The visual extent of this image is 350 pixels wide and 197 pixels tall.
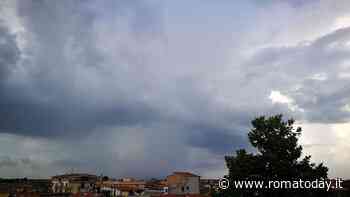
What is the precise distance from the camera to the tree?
35.6m

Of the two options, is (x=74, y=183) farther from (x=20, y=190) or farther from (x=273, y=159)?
(x=273, y=159)

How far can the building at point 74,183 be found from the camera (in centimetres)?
9138

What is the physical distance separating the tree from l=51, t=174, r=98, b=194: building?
57.2 metres

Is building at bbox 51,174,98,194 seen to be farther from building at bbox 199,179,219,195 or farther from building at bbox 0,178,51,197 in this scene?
building at bbox 199,179,219,195

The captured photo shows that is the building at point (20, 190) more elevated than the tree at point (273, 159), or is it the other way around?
the tree at point (273, 159)

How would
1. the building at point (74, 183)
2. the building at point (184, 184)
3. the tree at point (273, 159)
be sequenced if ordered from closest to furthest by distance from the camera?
the tree at point (273, 159) < the building at point (184, 184) < the building at point (74, 183)

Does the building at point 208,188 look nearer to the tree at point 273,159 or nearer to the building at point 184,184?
the building at point 184,184

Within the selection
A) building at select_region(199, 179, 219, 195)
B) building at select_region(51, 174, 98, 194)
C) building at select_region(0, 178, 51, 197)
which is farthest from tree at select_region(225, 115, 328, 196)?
building at select_region(51, 174, 98, 194)

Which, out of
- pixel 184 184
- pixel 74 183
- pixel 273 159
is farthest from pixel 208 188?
pixel 273 159

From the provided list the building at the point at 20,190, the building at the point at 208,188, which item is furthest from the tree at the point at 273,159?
the building at the point at 20,190

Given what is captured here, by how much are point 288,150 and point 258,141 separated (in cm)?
288

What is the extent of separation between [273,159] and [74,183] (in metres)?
69.3

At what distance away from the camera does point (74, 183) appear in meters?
94.8

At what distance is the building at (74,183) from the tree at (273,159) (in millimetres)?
57180
